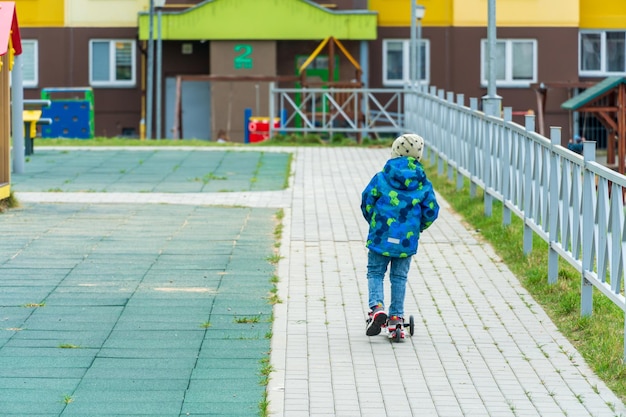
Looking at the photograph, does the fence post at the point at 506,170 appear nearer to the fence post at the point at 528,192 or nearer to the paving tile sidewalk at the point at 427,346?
the paving tile sidewalk at the point at 427,346

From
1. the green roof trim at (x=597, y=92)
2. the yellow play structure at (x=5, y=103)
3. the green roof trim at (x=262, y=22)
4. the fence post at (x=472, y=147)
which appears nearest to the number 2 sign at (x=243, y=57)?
the green roof trim at (x=262, y=22)

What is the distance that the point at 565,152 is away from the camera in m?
10.7

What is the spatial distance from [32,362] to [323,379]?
167cm

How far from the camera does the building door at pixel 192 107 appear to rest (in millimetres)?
40219

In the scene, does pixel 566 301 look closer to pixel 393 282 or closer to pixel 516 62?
pixel 393 282

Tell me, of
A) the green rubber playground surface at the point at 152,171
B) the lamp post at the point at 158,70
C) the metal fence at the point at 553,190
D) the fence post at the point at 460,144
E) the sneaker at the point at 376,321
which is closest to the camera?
the metal fence at the point at 553,190

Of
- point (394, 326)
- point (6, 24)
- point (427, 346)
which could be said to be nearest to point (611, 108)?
point (6, 24)

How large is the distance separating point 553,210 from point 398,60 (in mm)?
31248

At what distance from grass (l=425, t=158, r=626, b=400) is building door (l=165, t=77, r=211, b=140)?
2463 centimetres

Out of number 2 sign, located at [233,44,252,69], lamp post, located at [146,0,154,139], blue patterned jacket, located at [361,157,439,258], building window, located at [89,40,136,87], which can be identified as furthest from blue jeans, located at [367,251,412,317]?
building window, located at [89,40,136,87]

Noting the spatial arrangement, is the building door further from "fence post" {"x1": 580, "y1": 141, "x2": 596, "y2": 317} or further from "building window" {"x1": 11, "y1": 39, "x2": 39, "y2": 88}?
"fence post" {"x1": 580, "y1": 141, "x2": 596, "y2": 317}

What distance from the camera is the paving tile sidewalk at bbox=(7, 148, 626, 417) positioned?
7.61 m

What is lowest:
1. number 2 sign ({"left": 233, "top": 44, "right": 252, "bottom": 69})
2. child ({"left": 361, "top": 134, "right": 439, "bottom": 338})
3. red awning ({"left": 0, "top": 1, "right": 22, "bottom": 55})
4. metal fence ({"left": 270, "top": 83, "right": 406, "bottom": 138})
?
child ({"left": 361, "top": 134, "right": 439, "bottom": 338})

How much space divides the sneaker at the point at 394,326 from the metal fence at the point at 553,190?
1.25 m
